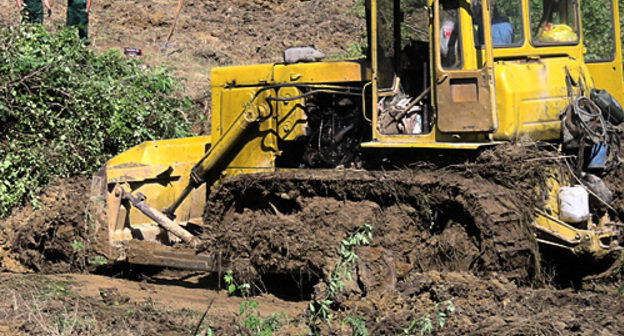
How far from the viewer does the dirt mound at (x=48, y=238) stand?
8438 millimetres

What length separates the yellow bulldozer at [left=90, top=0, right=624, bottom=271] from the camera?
682 centimetres

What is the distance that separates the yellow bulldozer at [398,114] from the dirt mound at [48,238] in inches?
9.7

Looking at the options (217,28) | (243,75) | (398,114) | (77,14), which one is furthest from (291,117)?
(217,28)

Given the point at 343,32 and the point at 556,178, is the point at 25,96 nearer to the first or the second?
the point at 556,178

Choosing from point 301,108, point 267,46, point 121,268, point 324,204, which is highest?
point 267,46

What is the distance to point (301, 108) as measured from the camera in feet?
26.3

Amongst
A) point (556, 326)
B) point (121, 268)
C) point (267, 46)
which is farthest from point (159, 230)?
point (267, 46)

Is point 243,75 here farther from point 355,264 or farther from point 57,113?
point 355,264

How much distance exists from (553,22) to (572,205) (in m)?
1.88

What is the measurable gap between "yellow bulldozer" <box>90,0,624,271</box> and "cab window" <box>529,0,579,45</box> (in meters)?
0.02

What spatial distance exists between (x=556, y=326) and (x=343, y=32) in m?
14.3

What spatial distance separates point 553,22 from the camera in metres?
7.67

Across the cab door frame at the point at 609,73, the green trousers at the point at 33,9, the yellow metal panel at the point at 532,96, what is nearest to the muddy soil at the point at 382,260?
the yellow metal panel at the point at 532,96

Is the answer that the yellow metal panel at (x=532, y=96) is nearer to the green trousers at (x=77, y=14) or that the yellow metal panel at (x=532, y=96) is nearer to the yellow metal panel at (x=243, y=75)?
the yellow metal panel at (x=243, y=75)
